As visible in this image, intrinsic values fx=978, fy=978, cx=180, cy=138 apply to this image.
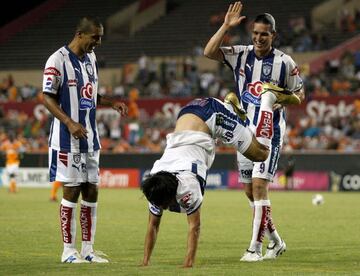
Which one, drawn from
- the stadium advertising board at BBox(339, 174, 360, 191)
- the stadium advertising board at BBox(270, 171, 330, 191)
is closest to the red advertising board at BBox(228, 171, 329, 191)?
the stadium advertising board at BBox(270, 171, 330, 191)

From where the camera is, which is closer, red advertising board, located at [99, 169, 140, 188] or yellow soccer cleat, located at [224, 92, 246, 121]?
yellow soccer cleat, located at [224, 92, 246, 121]

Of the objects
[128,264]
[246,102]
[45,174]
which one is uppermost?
[246,102]

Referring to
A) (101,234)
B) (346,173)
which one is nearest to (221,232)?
(101,234)

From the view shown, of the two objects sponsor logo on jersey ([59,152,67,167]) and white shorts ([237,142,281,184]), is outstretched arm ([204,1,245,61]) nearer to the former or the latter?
white shorts ([237,142,281,184])

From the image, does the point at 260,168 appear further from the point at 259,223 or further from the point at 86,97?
the point at 86,97

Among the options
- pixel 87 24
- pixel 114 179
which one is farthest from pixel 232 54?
pixel 114 179

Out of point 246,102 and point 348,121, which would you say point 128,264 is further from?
point 348,121

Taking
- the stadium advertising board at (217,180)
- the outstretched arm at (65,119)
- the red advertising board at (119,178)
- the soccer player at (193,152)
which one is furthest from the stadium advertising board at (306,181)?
the soccer player at (193,152)

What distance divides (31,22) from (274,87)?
1676 inches

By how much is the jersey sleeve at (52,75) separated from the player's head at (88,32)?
1.12ft

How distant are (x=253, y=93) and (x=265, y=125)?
55cm

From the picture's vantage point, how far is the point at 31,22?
2045 inches

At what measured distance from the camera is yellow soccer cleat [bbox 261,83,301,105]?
34.9 ft

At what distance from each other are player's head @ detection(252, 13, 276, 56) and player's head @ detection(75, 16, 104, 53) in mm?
1755
